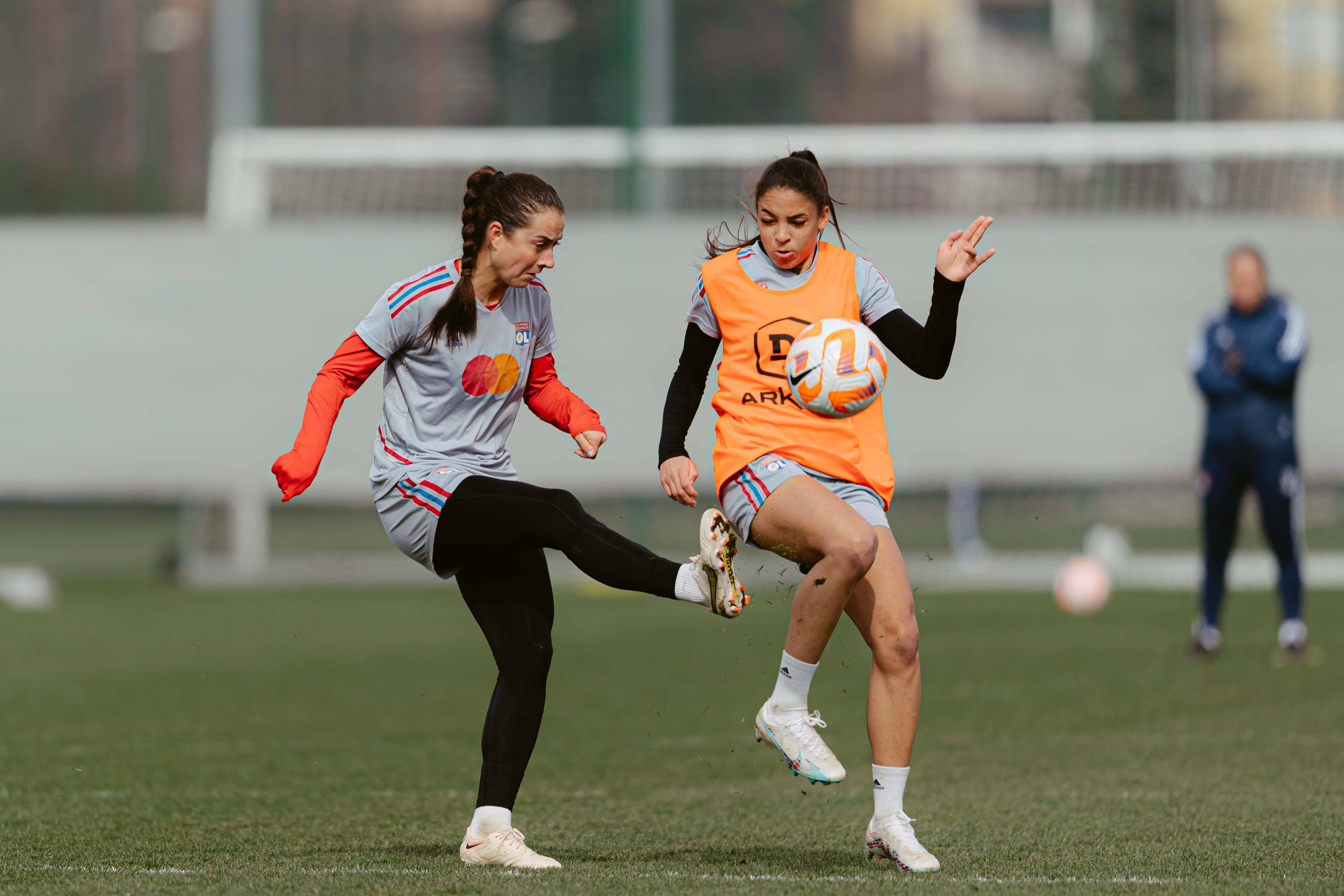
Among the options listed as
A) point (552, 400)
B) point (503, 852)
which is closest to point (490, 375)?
point (552, 400)

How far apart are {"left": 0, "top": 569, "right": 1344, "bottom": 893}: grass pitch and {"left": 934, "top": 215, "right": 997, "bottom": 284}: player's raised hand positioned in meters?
1.58

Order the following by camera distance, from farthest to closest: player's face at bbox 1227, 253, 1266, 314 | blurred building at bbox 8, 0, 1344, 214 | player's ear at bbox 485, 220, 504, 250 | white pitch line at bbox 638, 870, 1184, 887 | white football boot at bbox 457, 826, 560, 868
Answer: blurred building at bbox 8, 0, 1344, 214 → player's face at bbox 1227, 253, 1266, 314 → player's ear at bbox 485, 220, 504, 250 → white football boot at bbox 457, 826, 560, 868 → white pitch line at bbox 638, 870, 1184, 887

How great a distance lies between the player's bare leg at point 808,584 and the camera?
4.52 meters

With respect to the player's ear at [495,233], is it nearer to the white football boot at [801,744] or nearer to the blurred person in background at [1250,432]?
the white football boot at [801,744]

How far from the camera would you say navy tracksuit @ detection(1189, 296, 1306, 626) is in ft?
32.9

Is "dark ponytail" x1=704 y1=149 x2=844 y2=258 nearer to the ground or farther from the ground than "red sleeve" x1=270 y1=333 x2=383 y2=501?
farther from the ground

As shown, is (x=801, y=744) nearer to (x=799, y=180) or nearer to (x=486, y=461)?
(x=486, y=461)

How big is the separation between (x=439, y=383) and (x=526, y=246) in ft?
1.46

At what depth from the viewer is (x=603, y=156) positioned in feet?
51.9

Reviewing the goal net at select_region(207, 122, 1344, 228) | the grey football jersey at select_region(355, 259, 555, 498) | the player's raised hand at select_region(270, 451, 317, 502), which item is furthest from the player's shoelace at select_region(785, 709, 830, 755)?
the goal net at select_region(207, 122, 1344, 228)

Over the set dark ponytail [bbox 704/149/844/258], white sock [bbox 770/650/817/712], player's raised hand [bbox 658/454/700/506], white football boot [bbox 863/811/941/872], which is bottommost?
white football boot [bbox 863/811/941/872]

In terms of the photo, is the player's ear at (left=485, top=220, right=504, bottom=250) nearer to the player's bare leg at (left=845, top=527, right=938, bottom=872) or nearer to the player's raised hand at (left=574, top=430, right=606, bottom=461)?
the player's raised hand at (left=574, top=430, right=606, bottom=461)

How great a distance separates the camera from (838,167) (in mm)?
15781

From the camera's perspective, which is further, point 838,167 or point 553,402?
point 838,167
